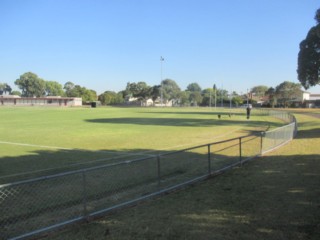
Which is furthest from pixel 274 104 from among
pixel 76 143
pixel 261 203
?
pixel 261 203

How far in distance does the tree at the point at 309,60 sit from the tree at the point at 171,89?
131 meters

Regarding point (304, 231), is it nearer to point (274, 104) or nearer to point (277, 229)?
point (277, 229)

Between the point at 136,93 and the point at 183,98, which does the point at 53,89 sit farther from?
the point at 183,98

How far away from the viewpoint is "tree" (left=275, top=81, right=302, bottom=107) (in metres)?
124

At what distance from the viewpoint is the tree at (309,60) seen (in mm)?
36694

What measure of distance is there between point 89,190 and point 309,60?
119 feet

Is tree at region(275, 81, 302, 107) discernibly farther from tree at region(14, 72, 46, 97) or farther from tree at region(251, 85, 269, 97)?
tree at region(14, 72, 46, 97)

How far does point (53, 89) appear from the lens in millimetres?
181000

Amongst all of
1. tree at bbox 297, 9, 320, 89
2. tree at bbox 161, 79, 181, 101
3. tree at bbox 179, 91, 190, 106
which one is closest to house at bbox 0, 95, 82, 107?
tree at bbox 161, 79, 181, 101

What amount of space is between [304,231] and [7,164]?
33.0ft

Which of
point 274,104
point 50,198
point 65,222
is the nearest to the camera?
point 65,222

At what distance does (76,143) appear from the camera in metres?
18.2

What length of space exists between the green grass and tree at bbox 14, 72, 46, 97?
17985 cm

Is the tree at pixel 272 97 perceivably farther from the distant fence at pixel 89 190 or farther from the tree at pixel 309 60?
the distant fence at pixel 89 190
